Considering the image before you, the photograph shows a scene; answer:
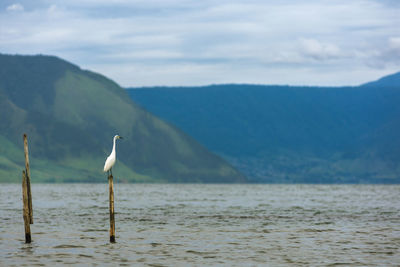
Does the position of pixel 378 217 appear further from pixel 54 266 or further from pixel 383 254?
pixel 54 266

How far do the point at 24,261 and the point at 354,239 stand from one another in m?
25.3

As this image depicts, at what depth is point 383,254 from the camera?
46.2m

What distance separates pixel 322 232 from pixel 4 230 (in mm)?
26186

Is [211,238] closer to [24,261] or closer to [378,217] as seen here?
[24,261]

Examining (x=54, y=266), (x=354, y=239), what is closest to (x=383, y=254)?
(x=354, y=239)

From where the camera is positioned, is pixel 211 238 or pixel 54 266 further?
pixel 211 238

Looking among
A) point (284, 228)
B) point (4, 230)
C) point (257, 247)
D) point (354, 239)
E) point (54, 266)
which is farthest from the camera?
point (284, 228)

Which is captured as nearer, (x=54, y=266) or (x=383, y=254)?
(x=54, y=266)

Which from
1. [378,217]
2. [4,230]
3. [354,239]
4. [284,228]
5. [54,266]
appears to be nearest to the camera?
[54,266]

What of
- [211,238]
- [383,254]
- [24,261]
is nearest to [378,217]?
[211,238]

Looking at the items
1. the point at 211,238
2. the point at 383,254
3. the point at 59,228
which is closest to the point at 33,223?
the point at 59,228

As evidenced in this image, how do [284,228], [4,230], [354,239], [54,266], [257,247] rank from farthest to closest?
1. [284,228]
2. [4,230]
3. [354,239]
4. [257,247]
5. [54,266]

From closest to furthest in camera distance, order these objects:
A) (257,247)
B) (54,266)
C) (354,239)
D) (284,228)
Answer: (54,266) < (257,247) < (354,239) < (284,228)

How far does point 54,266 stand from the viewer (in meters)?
41.1
